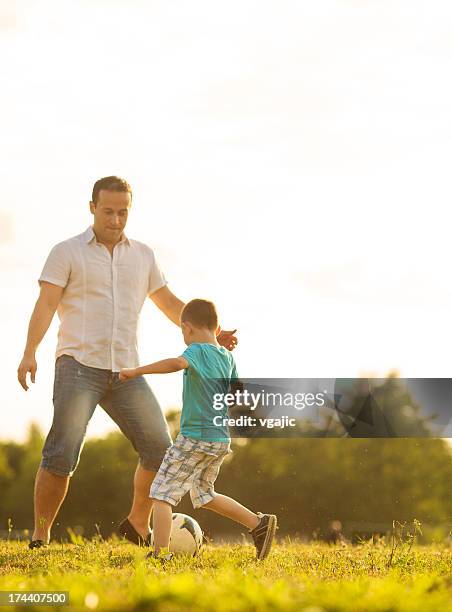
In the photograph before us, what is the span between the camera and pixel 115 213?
756 cm

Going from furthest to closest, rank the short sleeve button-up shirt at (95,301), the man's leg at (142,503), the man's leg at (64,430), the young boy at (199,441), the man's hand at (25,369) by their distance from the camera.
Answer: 1. the man's leg at (142,503)
2. the short sleeve button-up shirt at (95,301)
3. the man's leg at (64,430)
4. the man's hand at (25,369)
5. the young boy at (199,441)

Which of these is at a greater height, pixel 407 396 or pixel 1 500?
pixel 407 396

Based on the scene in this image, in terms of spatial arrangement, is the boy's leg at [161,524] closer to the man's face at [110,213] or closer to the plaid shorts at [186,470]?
the plaid shorts at [186,470]

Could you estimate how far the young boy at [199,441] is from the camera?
A: 685cm

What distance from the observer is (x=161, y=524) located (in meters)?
6.78

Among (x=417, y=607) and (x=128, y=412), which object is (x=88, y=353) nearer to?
(x=128, y=412)

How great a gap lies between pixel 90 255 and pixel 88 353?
753 millimetres

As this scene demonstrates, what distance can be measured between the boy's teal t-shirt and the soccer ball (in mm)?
882

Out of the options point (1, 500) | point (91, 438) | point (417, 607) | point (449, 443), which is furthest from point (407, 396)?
point (417, 607)

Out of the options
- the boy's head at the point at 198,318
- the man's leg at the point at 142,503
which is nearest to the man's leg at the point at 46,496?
the man's leg at the point at 142,503

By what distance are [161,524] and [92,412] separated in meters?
1.17

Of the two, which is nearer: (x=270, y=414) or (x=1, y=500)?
(x=270, y=414)

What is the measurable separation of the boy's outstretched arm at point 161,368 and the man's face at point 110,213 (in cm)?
130

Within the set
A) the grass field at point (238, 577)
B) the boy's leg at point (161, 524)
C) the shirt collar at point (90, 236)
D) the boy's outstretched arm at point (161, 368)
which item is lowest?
the grass field at point (238, 577)
